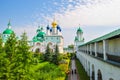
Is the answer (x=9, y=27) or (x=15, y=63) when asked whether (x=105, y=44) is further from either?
(x=9, y=27)

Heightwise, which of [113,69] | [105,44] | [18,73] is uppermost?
[105,44]

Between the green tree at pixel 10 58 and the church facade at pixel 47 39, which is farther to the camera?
the church facade at pixel 47 39

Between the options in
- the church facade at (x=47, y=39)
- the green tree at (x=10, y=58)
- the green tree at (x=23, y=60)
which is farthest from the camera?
the church facade at (x=47, y=39)

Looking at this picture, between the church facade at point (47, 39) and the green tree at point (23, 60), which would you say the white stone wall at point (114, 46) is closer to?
the green tree at point (23, 60)

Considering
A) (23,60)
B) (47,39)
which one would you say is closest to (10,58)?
(23,60)

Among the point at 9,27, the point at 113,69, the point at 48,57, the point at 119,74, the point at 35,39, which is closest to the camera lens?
the point at 119,74

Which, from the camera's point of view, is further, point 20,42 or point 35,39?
point 35,39

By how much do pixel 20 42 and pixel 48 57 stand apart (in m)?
21.6

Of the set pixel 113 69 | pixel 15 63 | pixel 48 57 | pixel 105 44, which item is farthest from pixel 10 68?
pixel 48 57

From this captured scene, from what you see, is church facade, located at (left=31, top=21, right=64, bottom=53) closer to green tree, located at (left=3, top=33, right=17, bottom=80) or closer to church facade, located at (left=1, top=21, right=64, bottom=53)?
church facade, located at (left=1, top=21, right=64, bottom=53)

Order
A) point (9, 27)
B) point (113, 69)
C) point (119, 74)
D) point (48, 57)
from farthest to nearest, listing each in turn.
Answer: point (9, 27), point (48, 57), point (113, 69), point (119, 74)

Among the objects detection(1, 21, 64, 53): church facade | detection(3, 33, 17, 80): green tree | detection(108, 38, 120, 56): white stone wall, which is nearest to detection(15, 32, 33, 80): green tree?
detection(3, 33, 17, 80): green tree

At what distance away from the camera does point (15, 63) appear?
18.0m

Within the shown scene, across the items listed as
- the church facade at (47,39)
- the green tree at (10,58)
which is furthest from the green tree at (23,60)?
the church facade at (47,39)
